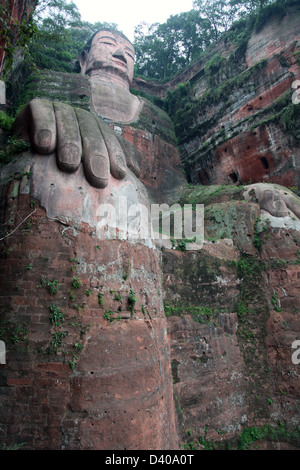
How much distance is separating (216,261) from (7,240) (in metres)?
5.72

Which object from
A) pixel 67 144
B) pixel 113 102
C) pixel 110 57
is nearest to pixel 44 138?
pixel 67 144

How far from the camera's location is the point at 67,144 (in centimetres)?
505

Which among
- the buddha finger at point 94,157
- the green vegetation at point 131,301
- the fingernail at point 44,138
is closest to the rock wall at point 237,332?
the green vegetation at point 131,301

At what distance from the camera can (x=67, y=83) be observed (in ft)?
56.1

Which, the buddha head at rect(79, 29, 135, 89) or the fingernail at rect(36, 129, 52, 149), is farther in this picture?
the buddha head at rect(79, 29, 135, 89)

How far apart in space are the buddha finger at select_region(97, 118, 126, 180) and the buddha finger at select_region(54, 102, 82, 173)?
618 millimetres

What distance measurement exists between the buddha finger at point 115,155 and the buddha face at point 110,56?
1607 cm

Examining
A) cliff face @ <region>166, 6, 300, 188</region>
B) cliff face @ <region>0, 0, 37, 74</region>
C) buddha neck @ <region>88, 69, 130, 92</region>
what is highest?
buddha neck @ <region>88, 69, 130, 92</region>

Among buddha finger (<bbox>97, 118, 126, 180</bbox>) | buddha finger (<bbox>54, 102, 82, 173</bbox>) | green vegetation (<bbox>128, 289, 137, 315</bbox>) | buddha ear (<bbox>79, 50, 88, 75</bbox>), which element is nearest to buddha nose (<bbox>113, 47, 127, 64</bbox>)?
buddha ear (<bbox>79, 50, 88, 75</bbox>)

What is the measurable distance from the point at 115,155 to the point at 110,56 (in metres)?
17.6

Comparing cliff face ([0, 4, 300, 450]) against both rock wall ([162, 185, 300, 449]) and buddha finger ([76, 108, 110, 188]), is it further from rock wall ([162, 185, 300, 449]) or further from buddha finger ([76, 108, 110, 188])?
buddha finger ([76, 108, 110, 188])

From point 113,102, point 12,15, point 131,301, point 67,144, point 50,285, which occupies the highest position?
point 113,102

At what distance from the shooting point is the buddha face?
19.5 m

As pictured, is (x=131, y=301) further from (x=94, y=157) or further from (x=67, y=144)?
(x=67, y=144)
